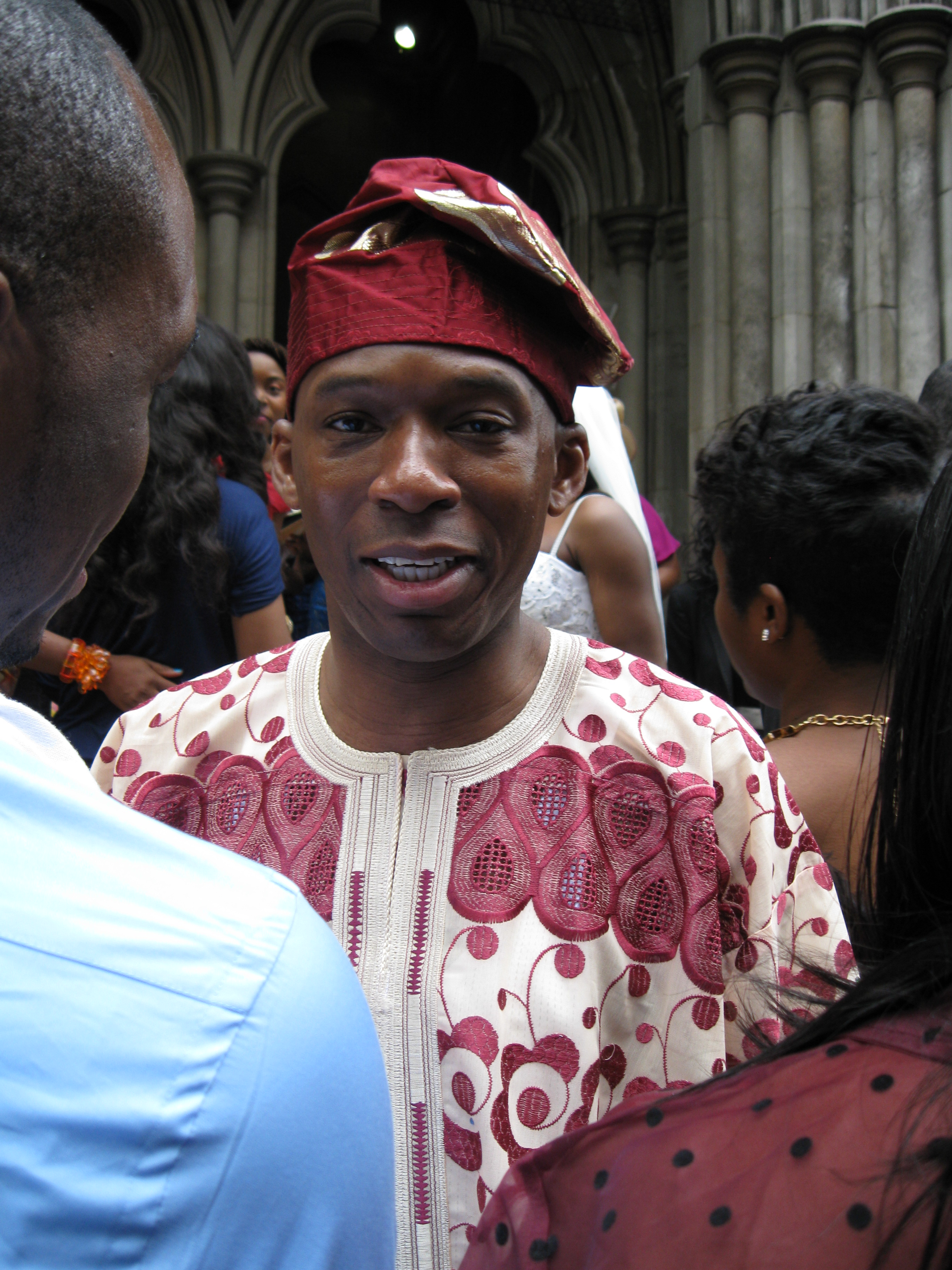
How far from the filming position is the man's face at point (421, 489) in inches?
47.6

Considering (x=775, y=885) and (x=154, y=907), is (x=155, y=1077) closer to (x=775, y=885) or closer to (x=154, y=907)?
(x=154, y=907)

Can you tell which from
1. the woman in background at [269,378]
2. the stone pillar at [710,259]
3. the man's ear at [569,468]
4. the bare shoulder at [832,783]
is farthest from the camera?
the stone pillar at [710,259]

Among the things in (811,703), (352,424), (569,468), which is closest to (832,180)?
(811,703)

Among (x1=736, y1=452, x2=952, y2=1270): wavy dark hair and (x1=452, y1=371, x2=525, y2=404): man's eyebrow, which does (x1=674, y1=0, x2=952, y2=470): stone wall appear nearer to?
(x1=452, y1=371, x2=525, y2=404): man's eyebrow

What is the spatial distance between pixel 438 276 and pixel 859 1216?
3.27ft

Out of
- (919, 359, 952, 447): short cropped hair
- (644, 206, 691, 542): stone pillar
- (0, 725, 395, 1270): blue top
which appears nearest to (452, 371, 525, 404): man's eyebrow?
(0, 725, 395, 1270): blue top

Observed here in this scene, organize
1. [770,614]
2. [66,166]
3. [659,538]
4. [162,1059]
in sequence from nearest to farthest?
[162,1059] → [66,166] → [770,614] → [659,538]

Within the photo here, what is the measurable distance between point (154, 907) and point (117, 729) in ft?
3.03

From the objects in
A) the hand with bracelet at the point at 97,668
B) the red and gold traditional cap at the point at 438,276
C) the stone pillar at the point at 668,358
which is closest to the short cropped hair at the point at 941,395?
the red and gold traditional cap at the point at 438,276

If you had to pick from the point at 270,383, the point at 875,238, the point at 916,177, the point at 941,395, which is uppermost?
the point at 916,177

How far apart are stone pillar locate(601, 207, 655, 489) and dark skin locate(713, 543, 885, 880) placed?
6.60 m

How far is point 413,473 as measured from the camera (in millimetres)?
1184

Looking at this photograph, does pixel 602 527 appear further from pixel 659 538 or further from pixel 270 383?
pixel 270 383

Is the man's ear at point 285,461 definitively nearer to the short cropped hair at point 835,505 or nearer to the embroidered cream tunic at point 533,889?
the embroidered cream tunic at point 533,889
